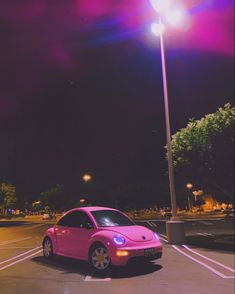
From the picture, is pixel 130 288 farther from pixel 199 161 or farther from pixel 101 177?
pixel 101 177

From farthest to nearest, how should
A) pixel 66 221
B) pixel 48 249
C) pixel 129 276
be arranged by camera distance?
1. pixel 48 249
2. pixel 66 221
3. pixel 129 276

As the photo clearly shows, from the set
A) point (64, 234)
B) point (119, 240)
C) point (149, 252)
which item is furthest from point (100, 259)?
point (64, 234)

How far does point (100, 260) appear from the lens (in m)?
9.98

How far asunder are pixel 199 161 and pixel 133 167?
156 feet

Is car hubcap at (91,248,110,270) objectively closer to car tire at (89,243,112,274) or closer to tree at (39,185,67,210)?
car tire at (89,243,112,274)

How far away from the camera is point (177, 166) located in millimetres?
19578

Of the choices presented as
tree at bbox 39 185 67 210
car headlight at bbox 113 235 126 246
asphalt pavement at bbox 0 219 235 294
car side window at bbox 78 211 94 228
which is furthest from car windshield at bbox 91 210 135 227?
tree at bbox 39 185 67 210

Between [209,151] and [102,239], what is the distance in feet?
31.8

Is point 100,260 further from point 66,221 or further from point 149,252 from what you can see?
point 66,221

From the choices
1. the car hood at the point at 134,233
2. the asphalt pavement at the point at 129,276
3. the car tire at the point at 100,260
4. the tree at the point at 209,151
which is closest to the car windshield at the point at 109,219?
the car hood at the point at 134,233

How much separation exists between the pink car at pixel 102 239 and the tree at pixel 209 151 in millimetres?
8026

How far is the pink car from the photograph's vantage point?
9703 mm

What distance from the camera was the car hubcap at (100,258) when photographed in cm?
987

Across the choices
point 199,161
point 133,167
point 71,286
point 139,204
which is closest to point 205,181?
point 199,161
